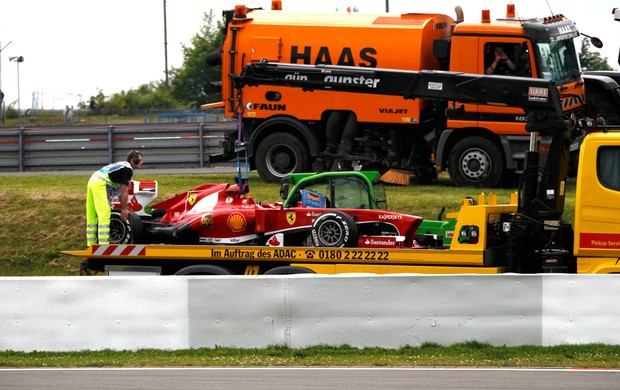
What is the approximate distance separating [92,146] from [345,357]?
19.2 metres

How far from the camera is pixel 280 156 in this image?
23.4m

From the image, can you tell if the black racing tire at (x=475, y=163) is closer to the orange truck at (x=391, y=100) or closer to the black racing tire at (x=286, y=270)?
the orange truck at (x=391, y=100)

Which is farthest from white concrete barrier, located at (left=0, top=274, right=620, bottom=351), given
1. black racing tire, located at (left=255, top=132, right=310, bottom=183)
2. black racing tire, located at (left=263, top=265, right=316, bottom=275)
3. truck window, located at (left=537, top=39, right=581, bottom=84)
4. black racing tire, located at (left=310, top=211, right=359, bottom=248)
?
black racing tire, located at (left=255, top=132, right=310, bottom=183)

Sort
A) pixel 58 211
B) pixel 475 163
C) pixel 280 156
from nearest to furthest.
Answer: pixel 58 211
pixel 475 163
pixel 280 156

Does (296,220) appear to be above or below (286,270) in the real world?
above

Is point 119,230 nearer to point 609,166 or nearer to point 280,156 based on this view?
point 609,166

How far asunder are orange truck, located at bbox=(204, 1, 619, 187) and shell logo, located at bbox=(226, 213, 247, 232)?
20.4 ft

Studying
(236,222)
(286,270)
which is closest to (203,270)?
(236,222)

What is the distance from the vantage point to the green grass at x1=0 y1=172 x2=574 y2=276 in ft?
63.7

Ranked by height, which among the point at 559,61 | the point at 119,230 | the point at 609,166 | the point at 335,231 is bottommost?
the point at 119,230

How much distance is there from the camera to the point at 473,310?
12.4 m

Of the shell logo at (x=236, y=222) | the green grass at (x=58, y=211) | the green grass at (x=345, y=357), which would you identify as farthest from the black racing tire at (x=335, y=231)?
the green grass at (x=58, y=211)

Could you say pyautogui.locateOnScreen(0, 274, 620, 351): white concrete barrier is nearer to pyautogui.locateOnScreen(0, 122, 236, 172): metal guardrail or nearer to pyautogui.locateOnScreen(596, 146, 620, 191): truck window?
pyautogui.locateOnScreen(596, 146, 620, 191): truck window

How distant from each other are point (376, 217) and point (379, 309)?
103 inches
